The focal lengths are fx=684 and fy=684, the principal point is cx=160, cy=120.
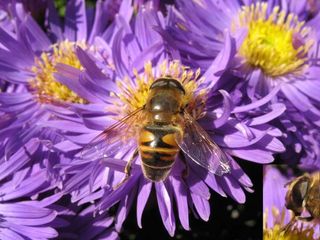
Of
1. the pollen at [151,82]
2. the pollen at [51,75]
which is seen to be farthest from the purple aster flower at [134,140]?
the pollen at [51,75]

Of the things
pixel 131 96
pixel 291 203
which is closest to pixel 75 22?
pixel 131 96

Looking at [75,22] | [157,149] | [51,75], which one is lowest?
[157,149]

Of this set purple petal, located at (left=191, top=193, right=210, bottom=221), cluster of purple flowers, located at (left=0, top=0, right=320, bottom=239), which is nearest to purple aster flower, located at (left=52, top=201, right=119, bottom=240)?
cluster of purple flowers, located at (left=0, top=0, right=320, bottom=239)

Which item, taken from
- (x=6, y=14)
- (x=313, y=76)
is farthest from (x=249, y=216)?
(x=6, y=14)

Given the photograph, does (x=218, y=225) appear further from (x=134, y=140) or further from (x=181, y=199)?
(x=134, y=140)

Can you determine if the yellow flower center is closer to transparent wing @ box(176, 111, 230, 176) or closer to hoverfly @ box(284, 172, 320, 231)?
hoverfly @ box(284, 172, 320, 231)

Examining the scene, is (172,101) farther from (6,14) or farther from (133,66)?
(6,14)

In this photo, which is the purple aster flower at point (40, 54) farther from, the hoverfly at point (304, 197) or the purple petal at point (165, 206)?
the hoverfly at point (304, 197)
